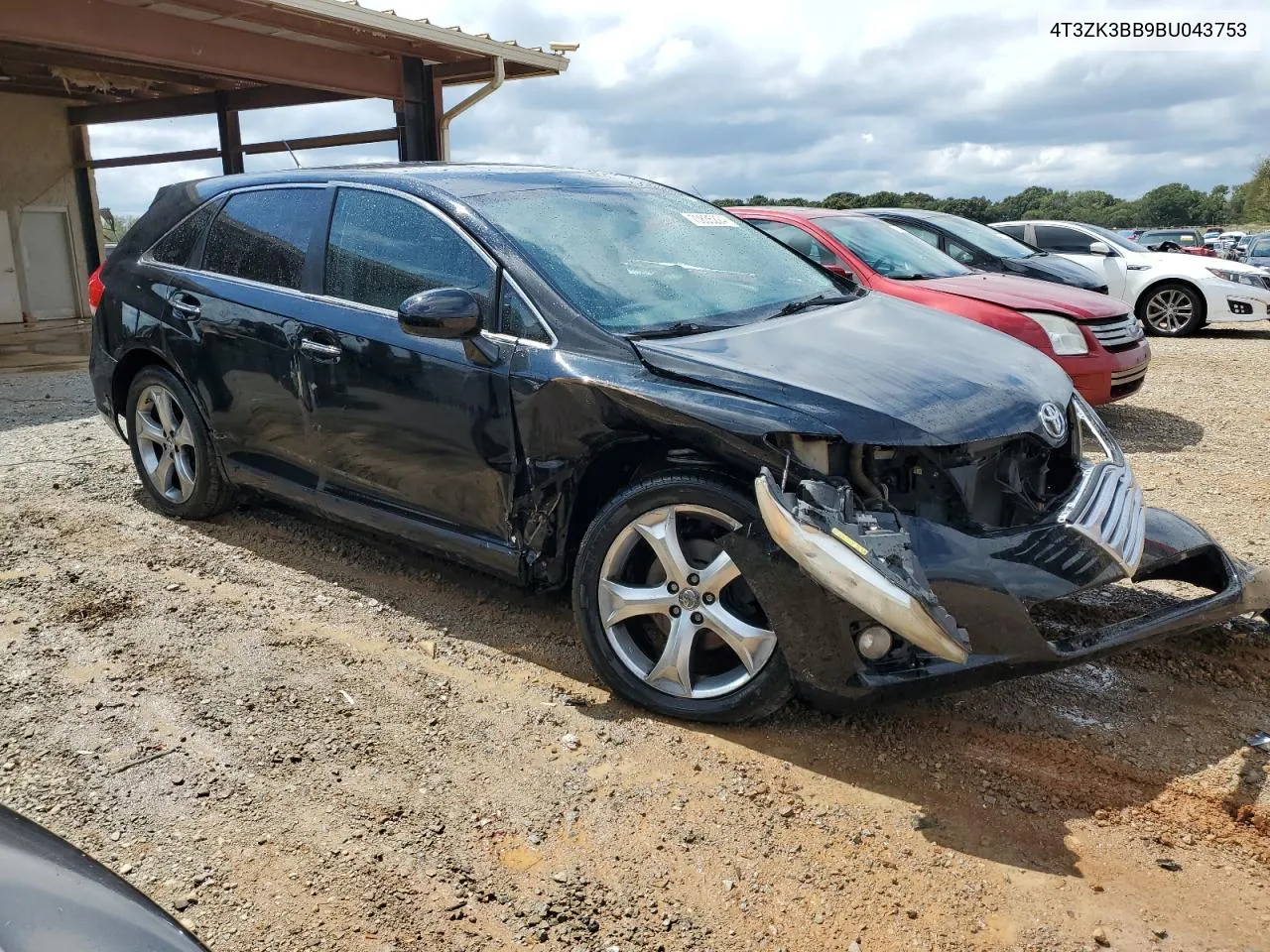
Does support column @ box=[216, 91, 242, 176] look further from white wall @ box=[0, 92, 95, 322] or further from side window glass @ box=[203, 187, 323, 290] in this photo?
side window glass @ box=[203, 187, 323, 290]

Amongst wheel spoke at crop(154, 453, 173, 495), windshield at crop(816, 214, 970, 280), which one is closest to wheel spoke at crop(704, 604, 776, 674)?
wheel spoke at crop(154, 453, 173, 495)

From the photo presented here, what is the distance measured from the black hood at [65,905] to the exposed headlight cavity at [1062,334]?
6.41 metres

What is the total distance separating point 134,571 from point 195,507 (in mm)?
603

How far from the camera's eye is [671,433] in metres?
3.15

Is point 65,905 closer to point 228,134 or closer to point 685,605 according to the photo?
point 685,605

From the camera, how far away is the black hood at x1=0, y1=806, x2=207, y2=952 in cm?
150

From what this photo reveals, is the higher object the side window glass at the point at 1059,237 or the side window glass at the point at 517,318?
the side window glass at the point at 1059,237

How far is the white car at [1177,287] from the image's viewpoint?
12312mm

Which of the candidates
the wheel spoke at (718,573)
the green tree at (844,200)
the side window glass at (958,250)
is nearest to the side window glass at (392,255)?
the wheel spoke at (718,573)

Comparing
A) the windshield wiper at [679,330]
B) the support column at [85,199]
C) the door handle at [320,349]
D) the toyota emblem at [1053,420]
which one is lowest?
the toyota emblem at [1053,420]

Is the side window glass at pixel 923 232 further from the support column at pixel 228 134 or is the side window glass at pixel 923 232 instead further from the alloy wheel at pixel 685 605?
the support column at pixel 228 134

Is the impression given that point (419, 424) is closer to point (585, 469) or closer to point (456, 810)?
point (585, 469)

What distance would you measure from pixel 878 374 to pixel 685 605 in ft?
2.95

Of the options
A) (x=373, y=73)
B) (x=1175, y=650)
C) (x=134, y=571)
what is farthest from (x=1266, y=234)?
(x=134, y=571)
